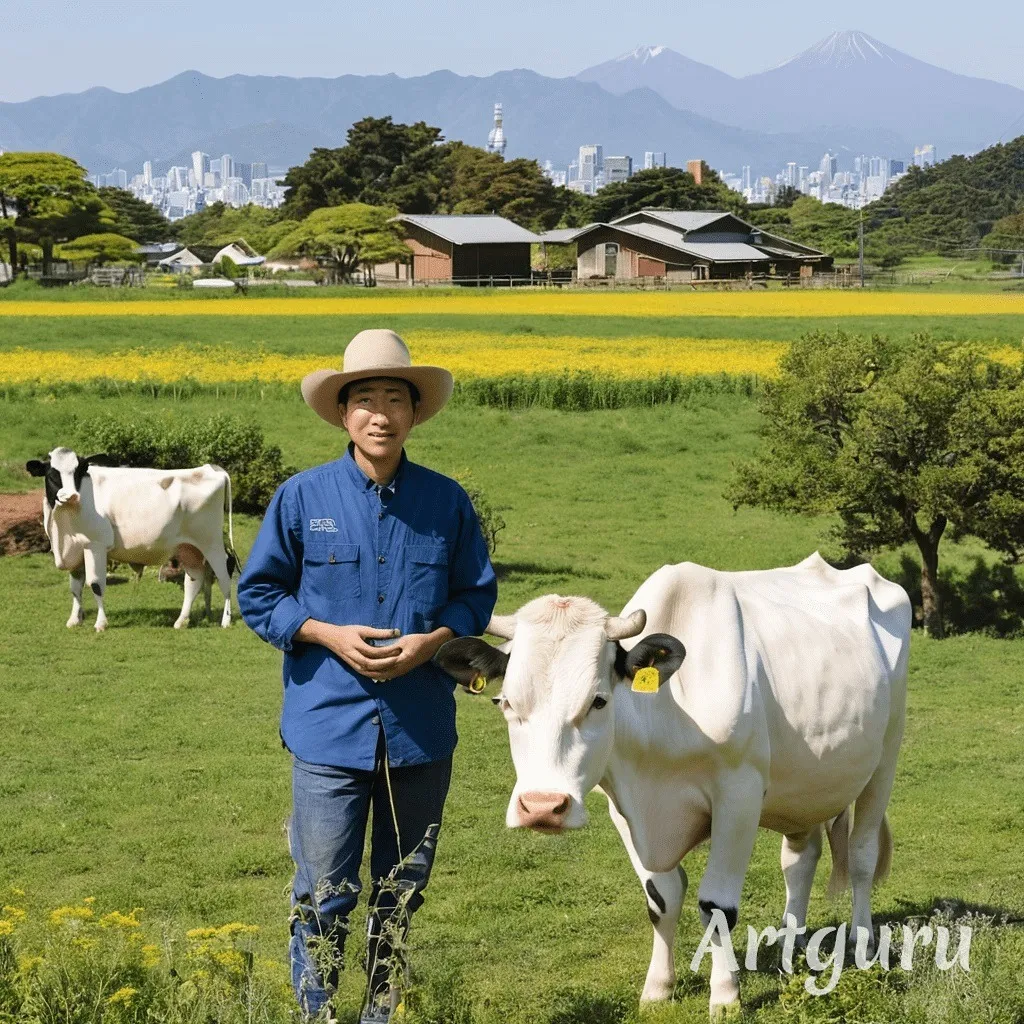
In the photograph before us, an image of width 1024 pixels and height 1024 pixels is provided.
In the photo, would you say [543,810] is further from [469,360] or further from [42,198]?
[42,198]

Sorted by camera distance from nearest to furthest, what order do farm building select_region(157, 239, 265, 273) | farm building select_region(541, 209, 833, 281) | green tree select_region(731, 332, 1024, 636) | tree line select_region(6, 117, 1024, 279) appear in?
1. green tree select_region(731, 332, 1024, 636)
2. tree line select_region(6, 117, 1024, 279)
3. farm building select_region(541, 209, 833, 281)
4. farm building select_region(157, 239, 265, 273)

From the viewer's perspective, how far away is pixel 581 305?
52875 mm

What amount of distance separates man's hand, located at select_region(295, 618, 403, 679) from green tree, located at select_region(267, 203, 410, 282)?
230 feet

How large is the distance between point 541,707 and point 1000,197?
381ft

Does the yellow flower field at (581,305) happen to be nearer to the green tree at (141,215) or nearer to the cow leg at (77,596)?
the cow leg at (77,596)

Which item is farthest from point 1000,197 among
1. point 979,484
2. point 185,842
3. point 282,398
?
point 185,842

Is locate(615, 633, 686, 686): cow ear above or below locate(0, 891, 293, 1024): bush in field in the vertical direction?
above

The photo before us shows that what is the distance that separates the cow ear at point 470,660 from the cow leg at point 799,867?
7.07ft

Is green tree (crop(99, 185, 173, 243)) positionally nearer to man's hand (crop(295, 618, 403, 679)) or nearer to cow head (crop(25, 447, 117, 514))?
cow head (crop(25, 447, 117, 514))

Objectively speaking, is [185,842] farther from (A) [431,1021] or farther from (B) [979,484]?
(B) [979,484]

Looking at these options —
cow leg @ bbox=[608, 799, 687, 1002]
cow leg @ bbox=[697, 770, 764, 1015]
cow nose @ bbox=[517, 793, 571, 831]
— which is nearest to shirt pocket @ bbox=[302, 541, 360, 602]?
cow nose @ bbox=[517, 793, 571, 831]

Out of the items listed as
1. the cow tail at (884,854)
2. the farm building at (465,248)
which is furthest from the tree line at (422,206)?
the cow tail at (884,854)

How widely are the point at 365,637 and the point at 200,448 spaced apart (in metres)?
13.5

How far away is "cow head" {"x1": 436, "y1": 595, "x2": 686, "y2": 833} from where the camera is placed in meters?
4.29
